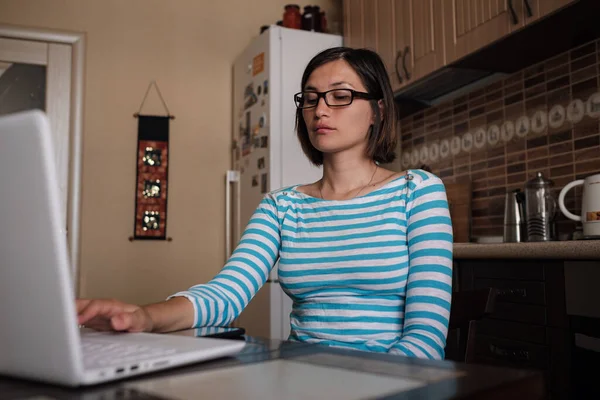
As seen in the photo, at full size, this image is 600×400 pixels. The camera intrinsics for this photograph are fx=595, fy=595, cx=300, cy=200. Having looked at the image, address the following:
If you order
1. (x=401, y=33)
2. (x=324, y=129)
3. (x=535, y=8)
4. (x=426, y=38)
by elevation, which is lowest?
(x=324, y=129)

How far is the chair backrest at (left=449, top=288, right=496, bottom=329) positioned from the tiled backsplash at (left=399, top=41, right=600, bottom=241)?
3.95 ft

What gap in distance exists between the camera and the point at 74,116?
132 inches

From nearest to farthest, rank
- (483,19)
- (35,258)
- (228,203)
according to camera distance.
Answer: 1. (35,258)
2. (483,19)
3. (228,203)

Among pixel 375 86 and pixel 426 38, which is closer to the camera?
pixel 375 86

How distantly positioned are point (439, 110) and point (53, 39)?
→ 216 centimetres

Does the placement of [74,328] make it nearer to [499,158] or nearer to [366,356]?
[366,356]

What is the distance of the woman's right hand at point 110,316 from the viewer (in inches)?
27.8

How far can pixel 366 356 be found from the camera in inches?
23.1

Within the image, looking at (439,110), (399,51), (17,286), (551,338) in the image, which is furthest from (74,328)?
(439,110)

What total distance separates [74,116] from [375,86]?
248 cm

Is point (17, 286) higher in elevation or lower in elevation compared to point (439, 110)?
lower

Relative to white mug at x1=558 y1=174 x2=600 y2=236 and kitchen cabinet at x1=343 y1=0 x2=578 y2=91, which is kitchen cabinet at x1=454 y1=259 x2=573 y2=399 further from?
kitchen cabinet at x1=343 y1=0 x2=578 y2=91

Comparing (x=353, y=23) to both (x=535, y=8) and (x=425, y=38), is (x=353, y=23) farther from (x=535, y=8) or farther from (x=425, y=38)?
(x=535, y=8)

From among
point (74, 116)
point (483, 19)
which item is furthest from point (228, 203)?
point (483, 19)
